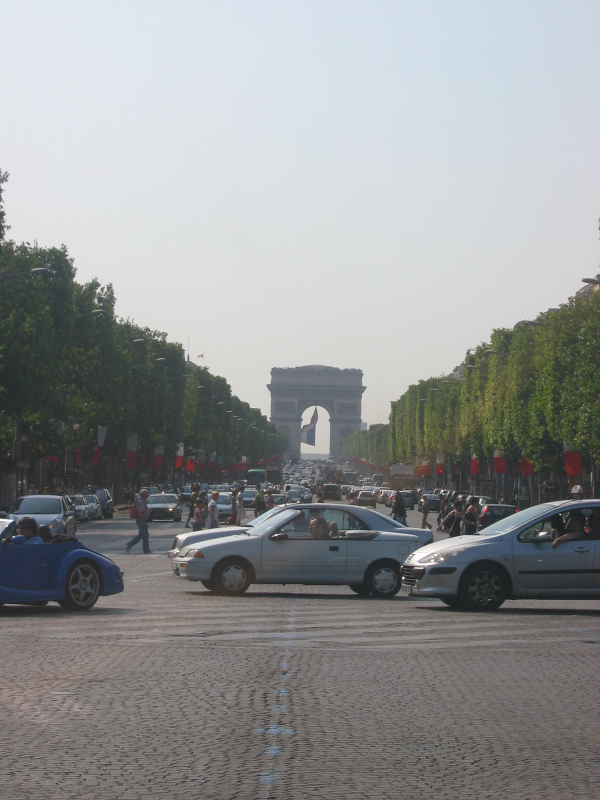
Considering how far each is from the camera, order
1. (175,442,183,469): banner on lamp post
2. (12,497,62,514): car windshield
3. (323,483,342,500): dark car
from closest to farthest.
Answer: (12,497,62,514): car windshield → (323,483,342,500): dark car → (175,442,183,469): banner on lamp post

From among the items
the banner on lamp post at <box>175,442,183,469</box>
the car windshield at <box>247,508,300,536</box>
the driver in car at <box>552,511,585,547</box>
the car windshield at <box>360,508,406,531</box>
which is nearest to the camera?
the driver in car at <box>552,511,585,547</box>

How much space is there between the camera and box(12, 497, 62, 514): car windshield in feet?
115

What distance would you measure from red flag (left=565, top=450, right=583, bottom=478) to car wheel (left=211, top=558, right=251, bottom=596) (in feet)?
115

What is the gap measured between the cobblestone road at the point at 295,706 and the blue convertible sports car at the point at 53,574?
0.27 meters

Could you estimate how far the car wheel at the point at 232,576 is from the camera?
18.0m

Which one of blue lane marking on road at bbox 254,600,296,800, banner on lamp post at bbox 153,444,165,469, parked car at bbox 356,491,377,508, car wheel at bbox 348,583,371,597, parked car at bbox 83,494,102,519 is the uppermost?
banner on lamp post at bbox 153,444,165,469

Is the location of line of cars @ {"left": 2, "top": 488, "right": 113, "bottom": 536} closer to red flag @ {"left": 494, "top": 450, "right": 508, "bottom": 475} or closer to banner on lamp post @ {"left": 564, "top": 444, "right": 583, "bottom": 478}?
banner on lamp post @ {"left": 564, "top": 444, "right": 583, "bottom": 478}

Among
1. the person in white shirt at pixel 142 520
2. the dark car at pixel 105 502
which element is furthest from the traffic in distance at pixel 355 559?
the dark car at pixel 105 502

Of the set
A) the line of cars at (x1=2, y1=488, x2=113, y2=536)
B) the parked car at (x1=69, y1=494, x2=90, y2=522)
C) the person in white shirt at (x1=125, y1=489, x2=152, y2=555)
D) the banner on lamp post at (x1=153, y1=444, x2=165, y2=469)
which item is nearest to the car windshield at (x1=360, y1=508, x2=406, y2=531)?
the person in white shirt at (x1=125, y1=489, x2=152, y2=555)

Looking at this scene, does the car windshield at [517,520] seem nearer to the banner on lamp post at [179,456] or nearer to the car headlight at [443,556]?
the car headlight at [443,556]

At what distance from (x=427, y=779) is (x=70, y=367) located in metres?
54.0

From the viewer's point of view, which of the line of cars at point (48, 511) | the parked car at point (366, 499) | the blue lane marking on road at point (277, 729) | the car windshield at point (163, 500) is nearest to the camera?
the blue lane marking on road at point (277, 729)

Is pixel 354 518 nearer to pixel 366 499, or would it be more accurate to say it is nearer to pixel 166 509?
pixel 166 509

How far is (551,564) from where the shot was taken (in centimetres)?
1625
